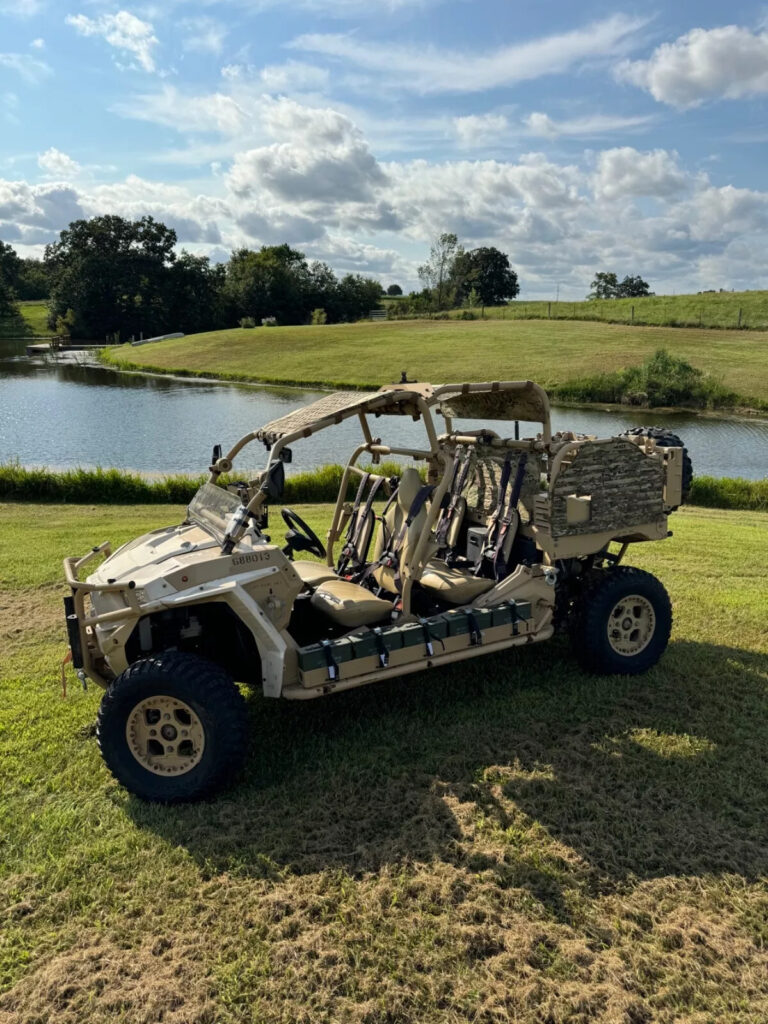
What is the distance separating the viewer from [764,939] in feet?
10.9

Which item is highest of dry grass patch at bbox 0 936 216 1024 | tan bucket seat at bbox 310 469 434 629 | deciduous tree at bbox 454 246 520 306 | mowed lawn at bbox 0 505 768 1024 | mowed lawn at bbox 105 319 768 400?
deciduous tree at bbox 454 246 520 306

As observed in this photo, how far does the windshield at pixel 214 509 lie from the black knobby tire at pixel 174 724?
87 centimetres

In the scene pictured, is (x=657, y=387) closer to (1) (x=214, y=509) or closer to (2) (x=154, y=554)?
(1) (x=214, y=509)

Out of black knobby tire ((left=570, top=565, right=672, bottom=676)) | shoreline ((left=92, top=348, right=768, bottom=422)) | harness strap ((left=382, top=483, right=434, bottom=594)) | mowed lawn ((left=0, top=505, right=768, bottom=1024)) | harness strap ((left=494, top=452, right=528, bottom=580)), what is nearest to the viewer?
mowed lawn ((left=0, top=505, right=768, bottom=1024))

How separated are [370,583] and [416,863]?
8.23 ft

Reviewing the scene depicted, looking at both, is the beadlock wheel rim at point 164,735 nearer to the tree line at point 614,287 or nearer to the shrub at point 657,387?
the shrub at point 657,387

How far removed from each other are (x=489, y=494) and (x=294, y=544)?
1968 mm

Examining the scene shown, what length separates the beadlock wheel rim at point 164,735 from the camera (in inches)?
167

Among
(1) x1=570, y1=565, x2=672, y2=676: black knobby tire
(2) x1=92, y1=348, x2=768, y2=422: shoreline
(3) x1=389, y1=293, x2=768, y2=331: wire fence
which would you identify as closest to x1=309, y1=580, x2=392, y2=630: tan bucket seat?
(1) x1=570, y1=565, x2=672, y2=676: black knobby tire

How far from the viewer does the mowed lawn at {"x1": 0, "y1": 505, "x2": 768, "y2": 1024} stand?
3.06m

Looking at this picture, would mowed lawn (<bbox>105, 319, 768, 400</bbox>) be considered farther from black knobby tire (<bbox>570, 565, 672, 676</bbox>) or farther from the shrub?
black knobby tire (<bbox>570, 565, 672, 676</bbox>)

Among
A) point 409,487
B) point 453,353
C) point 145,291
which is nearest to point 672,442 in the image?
point 409,487

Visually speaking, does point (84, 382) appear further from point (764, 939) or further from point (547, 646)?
point (764, 939)

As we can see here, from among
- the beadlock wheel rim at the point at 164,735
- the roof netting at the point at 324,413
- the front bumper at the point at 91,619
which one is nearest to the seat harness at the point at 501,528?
the roof netting at the point at 324,413
